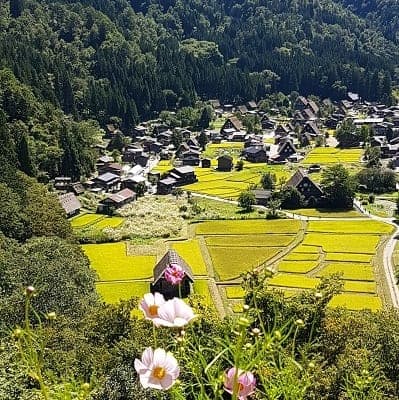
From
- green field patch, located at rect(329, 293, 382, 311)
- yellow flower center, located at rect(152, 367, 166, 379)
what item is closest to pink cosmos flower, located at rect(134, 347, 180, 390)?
yellow flower center, located at rect(152, 367, 166, 379)

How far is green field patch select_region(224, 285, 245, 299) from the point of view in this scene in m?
21.0

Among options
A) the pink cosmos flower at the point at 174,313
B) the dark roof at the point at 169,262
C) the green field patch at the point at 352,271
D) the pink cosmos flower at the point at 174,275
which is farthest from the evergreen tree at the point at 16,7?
the pink cosmos flower at the point at 174,313

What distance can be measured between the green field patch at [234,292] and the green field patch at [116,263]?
11.6 ft

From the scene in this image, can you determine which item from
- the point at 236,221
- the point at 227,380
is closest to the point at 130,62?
the point at 236,221

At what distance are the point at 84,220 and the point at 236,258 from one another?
36.7 ft

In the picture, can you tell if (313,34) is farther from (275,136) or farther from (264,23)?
(275,136)

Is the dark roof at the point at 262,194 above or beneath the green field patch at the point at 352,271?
beneath

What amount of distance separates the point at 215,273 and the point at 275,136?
135 ft

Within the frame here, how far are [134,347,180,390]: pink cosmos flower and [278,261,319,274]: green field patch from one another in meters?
22.1

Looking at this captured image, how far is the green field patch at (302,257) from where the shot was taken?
997 inches

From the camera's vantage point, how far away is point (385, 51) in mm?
112625

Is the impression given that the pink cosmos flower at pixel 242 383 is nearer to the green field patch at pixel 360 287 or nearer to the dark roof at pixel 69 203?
the green field patch at pixel 360 287

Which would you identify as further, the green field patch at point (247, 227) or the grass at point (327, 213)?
the grass at point (327, 213)

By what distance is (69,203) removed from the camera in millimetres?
34156
